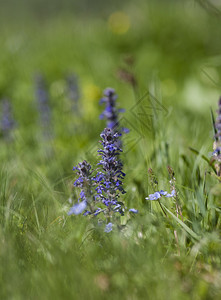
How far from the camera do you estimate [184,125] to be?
12.2 ft

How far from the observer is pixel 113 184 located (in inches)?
78.4

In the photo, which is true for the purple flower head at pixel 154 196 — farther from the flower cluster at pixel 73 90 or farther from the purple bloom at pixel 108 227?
the flower cluster at pixel 73 90

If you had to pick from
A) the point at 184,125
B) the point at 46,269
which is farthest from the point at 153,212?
the point at 184,125

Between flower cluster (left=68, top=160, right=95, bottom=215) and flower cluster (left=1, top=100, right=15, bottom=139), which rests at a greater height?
flower cluster (left=1, top=100, right=15, bottom=139)

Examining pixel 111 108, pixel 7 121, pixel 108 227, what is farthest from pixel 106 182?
pixel 7 121

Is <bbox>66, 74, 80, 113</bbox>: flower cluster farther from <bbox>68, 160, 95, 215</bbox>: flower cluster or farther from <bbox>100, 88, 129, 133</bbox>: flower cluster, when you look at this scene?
<bbox>68, 160, 95, 215</bbox>: flower cluster

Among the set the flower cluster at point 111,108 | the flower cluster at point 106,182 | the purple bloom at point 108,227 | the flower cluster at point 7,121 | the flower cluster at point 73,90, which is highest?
the flower cluster at point 73,90

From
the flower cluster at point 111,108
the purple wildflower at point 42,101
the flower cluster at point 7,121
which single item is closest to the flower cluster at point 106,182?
the flower cluster at point 111,108

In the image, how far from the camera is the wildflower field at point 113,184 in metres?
1.64

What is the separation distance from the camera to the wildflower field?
1.64 m

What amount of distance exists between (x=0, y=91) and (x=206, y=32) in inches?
125

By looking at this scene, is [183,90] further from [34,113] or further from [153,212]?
[153,212]

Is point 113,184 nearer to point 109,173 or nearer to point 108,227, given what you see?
point 109,173

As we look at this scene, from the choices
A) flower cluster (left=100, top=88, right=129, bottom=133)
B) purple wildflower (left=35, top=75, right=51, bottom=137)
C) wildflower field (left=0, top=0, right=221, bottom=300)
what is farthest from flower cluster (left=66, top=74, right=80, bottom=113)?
flower cluster (left=100, top=88, right=129, bottom=133)
